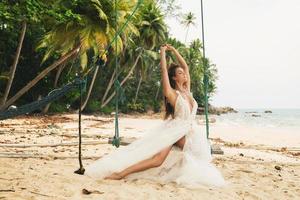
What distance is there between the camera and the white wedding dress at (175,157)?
165 inches

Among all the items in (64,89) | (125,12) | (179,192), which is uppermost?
(125,12)

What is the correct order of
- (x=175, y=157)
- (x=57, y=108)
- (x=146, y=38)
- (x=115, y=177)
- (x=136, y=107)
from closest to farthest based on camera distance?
(x=115, y=177) < (x=175, y=157) < (x=57, y=108) < (x=146, y=38) < (x=136, y=107)

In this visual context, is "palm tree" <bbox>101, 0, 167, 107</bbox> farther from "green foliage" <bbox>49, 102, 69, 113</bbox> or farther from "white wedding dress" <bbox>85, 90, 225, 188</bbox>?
"white wedding dress" <bbox>85, 90, 225, 188</bbox>

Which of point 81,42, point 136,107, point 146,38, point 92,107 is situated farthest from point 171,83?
point 136,107

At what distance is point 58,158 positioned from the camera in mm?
5742

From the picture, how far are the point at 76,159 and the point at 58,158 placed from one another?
0.29 metres

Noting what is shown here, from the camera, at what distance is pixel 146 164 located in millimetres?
4223

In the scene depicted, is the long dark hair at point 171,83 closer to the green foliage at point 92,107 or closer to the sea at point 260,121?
the green foliage at point 92,107

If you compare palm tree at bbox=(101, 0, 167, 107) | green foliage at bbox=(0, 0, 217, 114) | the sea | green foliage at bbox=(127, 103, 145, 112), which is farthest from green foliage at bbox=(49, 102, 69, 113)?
the sea

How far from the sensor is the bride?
4.20 metres

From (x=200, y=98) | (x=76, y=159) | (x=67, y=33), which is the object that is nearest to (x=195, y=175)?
(x=76, y=159)

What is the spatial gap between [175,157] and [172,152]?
0.24 ft

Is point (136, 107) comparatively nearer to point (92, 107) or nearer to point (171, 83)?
point (92, 107)

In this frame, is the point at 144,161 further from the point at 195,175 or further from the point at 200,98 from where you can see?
the point at 200,98
